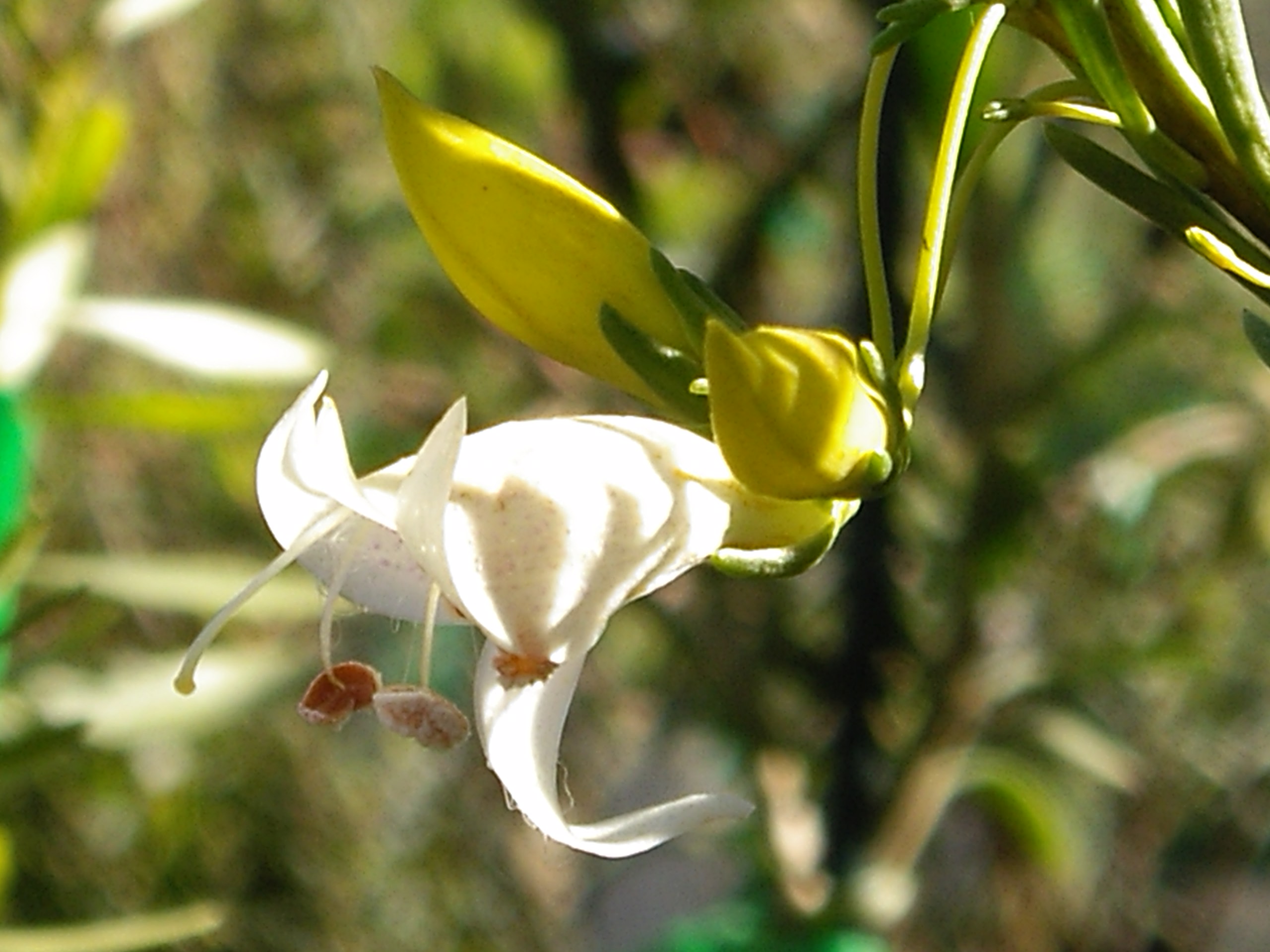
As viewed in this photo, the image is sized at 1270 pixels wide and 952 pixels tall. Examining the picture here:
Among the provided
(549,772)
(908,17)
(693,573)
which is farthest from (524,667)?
(693,573)

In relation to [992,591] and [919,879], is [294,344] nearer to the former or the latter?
[992,591]

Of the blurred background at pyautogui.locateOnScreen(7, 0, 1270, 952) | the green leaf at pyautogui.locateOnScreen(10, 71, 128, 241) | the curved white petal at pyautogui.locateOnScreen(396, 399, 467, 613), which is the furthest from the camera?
the blurred background at pyautogui.locateOnScreen(7, 0, 1270, 952)

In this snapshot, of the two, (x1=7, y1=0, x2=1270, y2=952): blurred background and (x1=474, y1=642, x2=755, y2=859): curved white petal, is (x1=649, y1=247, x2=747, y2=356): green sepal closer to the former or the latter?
(x1=474, y1=642, x2=755, y2=859): curved white petal

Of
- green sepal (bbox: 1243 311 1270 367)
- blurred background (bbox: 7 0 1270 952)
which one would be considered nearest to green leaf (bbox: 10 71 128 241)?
blurred background (bbox: 7 0 1270 952)

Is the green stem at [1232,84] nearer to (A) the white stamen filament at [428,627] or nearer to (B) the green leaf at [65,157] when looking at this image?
(A) the white stamen filament at [428,627]

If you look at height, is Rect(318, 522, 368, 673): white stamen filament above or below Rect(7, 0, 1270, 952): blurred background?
above

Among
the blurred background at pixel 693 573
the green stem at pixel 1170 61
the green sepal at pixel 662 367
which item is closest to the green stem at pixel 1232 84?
the green stem at pixel 1170 61

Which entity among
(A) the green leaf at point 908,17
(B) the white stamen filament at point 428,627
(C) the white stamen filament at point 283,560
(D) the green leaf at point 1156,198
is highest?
(A) the green leaf at point 908,17
